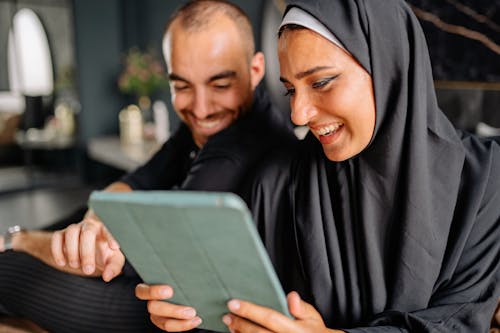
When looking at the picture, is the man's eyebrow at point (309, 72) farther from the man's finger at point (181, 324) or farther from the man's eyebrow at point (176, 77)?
the man's eyebrow at point (176, 77)

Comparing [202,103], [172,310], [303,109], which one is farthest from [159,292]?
[202,103]

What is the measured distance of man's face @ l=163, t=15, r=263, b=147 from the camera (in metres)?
1.42

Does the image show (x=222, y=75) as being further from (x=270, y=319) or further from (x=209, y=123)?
(x=270, y=319)

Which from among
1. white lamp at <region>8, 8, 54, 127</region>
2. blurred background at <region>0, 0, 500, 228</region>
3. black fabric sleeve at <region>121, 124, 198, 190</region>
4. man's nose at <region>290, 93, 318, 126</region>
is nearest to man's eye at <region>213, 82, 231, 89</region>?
black fabric sleeve at <region>121, 124, 198, 190</region>

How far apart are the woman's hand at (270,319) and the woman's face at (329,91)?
0.31 metres

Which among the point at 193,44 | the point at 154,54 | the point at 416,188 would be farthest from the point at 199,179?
the point at 154,54

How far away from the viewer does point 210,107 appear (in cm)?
147

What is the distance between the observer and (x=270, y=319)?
2.46 feet

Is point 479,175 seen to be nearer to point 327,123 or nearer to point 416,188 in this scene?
point 416,188

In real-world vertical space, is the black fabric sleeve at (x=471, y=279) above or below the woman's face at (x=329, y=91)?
below

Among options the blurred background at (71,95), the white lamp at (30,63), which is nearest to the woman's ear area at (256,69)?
the blurred background at (71,95)

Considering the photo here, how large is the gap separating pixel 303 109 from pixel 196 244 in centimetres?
40

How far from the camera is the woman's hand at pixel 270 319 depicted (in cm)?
75

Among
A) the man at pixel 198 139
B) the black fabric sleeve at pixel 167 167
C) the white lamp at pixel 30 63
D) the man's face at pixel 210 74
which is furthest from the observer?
the white lamp at pixel 30 63
